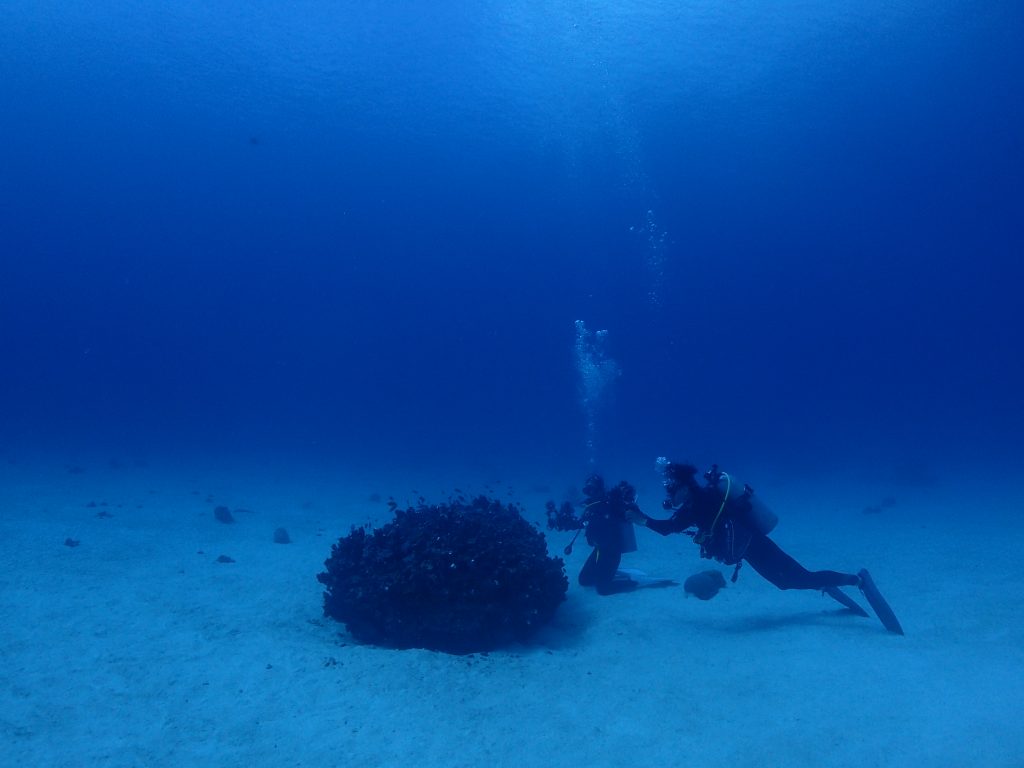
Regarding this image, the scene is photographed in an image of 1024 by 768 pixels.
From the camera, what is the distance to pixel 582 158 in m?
94.5

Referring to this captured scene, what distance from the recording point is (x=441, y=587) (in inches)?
311

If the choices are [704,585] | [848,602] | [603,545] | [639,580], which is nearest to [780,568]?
[848,602]

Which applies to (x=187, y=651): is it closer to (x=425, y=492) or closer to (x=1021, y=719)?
(x=1021, y=719)

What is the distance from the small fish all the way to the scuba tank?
7.95 ft

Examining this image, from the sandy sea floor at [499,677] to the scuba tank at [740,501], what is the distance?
1.52 metres

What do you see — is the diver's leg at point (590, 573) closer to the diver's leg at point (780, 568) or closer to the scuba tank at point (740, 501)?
the diver's leg at point (780, 568)

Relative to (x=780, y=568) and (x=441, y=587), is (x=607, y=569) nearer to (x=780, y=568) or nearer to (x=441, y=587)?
(x=780, y=568)

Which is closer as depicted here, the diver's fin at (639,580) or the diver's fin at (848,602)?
the diver's fin at (848,602)

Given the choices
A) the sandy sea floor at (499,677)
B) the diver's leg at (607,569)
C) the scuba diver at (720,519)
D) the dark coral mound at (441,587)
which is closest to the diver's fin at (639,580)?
the diver's leg at (607,569)

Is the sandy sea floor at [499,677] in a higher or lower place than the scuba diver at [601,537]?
lower

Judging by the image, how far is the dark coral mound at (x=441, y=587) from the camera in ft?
25.7

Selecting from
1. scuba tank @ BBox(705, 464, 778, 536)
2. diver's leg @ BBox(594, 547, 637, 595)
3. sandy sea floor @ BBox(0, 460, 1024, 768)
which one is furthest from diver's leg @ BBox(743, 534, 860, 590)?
diver's leg @ BBox(594, 547, 637, 595)

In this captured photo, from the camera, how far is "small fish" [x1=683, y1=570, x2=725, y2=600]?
1053 cm

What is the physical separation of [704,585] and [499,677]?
205 inches
